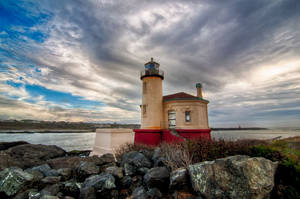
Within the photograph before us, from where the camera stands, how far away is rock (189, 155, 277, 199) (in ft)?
10.8

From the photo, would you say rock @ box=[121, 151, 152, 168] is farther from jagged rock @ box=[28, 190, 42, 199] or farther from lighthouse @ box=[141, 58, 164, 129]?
lighthouse @ box=[141, 58, 164, 129]

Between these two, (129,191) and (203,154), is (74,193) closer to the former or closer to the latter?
(129,191)

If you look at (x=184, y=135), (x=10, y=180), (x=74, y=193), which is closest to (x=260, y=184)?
(x=74, y=193)

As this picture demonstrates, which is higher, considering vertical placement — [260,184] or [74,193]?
[260,184]

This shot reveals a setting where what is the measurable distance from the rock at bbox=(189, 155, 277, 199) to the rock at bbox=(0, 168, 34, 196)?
5.52 metres

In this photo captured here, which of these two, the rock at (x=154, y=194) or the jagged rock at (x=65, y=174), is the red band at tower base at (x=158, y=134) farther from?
the rock at (x=154, y=194)

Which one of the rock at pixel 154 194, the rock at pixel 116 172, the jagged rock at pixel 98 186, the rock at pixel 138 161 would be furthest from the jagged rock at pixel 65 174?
the rock at pixel 154 194

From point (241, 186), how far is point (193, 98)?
1076 centimetres

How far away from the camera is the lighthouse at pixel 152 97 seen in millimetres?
14000

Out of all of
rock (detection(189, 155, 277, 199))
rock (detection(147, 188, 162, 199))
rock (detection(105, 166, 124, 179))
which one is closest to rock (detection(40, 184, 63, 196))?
rock (detection(105, 166, 124, 179))

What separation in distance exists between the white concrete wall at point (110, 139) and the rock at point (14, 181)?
19.5 ft

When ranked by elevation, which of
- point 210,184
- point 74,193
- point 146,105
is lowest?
point 74,193

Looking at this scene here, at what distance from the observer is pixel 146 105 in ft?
46.9

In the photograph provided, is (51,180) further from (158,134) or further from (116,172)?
(158,134)
